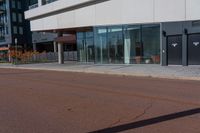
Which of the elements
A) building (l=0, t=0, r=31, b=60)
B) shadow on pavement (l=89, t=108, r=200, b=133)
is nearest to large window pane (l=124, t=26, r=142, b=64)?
shadow on pavement (l=89, t=108, r=200, b=133)

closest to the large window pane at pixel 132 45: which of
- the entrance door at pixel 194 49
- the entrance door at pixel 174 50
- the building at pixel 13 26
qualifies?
the entrance door at pixel 174 50

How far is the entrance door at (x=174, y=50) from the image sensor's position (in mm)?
24281

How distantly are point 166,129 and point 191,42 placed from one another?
18496 mm

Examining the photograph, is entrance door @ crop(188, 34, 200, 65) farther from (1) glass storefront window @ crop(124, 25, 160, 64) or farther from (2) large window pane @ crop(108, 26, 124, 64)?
(2) large window pane @ crop(108, 26, 124, 64)

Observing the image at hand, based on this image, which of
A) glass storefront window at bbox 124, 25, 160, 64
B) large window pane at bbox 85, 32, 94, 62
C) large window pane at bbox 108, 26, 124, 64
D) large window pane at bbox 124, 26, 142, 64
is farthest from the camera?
large window pane at bbox 85, 32, 94, 62

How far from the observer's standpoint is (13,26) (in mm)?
74000

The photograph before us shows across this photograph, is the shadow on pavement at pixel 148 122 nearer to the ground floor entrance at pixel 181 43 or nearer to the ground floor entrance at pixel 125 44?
the ground floor entrance at pixel 181 43

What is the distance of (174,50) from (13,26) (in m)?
57.0

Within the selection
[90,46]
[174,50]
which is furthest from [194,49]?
[90,46]

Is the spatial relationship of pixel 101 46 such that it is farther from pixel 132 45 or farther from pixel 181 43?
pixel 181 43

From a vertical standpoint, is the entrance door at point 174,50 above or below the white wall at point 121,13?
below

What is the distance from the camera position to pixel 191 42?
23.5m

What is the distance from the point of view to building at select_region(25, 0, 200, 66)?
77.5ft

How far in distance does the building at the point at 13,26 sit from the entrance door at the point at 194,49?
5539cm
